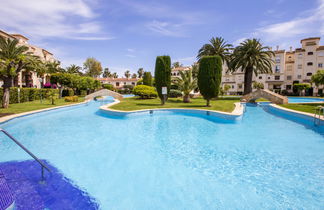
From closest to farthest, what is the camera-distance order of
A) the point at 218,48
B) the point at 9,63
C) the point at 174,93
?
the point at 9,63, the point at 174,93, the point at 218,48

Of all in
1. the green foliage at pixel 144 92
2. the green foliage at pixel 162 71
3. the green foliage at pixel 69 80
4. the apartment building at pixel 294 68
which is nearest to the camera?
the green foliage at pixel 162 71

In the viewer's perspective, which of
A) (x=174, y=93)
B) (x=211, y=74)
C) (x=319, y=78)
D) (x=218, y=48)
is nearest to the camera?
(x=211, y=74)

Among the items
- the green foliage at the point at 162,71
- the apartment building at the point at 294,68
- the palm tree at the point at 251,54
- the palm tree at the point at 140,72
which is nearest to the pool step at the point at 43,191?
the green foliage at the point at 162,71

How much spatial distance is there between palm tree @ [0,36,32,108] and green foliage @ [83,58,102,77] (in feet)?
171

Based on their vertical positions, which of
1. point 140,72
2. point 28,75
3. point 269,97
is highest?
point 140,72

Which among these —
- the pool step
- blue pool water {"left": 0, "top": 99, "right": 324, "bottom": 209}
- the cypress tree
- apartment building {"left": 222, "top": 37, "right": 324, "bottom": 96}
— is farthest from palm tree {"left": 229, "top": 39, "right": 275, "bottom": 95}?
the pool step

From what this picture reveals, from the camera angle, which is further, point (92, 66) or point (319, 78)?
point (92, 66)

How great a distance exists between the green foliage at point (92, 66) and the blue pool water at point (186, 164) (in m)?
60.3

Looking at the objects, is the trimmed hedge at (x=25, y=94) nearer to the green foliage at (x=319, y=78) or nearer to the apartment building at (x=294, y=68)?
the green foliage at (x=319, y=78)

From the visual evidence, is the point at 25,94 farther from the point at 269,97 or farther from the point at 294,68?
the point at 294,68

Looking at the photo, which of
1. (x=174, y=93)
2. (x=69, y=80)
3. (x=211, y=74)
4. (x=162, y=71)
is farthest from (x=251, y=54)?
(x=69, y=80)

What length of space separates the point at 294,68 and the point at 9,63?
63948mm

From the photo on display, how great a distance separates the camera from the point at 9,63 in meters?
13.7

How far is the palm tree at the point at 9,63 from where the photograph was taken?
1386 centimetres
